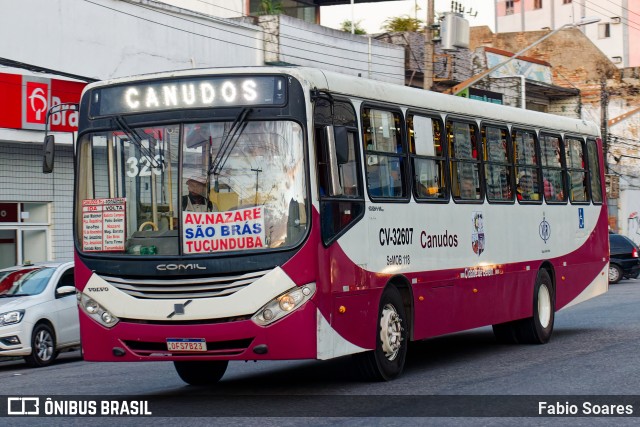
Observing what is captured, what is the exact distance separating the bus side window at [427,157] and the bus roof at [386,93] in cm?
19

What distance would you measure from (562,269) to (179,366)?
723cm

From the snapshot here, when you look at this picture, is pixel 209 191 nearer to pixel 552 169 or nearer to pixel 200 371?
pixel 200 371

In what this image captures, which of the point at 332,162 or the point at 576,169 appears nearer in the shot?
the point at 332,162

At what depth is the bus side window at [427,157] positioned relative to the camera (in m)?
13.4

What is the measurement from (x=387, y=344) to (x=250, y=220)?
2.44 metres

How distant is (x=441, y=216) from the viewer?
13969mm

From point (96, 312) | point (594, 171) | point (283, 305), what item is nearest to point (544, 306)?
point (594, 171)

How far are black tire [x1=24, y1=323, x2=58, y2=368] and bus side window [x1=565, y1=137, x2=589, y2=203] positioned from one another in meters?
8.02

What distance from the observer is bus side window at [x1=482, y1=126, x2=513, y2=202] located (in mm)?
15500

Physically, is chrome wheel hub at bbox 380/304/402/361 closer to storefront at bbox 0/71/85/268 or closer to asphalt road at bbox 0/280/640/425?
asphalt road at bbox 0/280/640/425

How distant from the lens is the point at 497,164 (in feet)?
51.9

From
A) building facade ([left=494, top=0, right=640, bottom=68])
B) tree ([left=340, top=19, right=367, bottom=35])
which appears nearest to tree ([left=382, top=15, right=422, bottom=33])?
tree ([left=340, top=19, right=367, bottom=35])

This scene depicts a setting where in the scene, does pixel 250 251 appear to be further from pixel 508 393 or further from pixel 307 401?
pixel 508 393

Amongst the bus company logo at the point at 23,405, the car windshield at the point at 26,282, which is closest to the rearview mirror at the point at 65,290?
the car windshield at the point at 26,282
